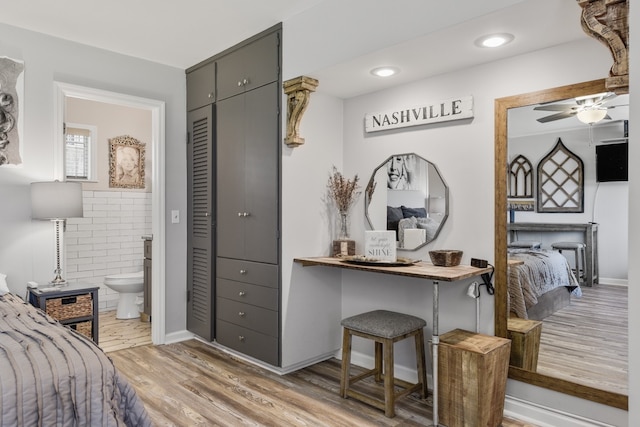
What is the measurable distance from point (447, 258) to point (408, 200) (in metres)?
0.56

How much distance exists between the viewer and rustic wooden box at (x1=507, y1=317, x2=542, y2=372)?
2.40 m

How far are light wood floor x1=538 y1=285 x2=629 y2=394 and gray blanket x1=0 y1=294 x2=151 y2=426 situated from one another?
2.03 m

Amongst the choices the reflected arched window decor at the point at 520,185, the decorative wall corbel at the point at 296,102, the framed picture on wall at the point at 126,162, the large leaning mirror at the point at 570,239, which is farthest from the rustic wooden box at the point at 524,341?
the framed picture on wall at the point at 126,162

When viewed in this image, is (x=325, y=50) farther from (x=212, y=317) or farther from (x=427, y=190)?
(x=212, y=317)

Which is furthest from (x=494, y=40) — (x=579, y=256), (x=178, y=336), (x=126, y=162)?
(x=126, y=162)

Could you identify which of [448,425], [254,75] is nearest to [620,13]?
[448,425]

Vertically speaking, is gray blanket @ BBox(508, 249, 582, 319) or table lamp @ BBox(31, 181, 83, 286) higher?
table lamp @ BBox(31, 181, 83, 286)

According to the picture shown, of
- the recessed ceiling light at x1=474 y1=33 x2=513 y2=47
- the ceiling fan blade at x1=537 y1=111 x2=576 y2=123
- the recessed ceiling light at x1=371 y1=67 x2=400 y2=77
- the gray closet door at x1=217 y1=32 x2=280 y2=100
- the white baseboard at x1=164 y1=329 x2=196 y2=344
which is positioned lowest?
the white baseboard at x1=164 y1=329 x2=196 y2=344

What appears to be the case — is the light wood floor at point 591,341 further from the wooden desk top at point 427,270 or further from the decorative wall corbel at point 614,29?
the decorative wall corbel at point 614,29

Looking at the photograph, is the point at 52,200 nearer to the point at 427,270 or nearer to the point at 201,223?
the point at 201,223

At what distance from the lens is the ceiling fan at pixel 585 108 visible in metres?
2.16

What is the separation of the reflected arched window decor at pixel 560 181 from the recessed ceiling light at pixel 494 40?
0.61 meters

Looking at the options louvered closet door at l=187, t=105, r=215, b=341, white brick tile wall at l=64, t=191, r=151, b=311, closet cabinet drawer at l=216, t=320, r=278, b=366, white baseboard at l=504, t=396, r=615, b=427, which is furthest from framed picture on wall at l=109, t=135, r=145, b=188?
white baseboard at l=504, t=396, r=615, b=427

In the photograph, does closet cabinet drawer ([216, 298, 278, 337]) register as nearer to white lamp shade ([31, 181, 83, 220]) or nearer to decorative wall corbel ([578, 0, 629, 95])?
white lamp shade ([31, 181, 83, 220])
